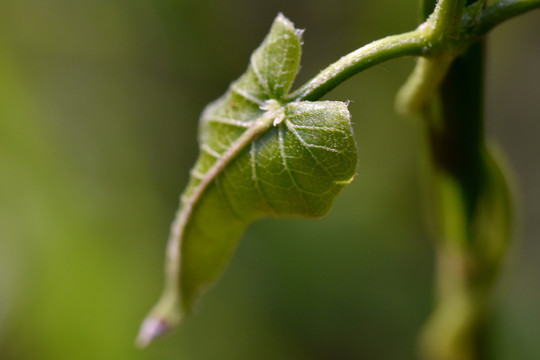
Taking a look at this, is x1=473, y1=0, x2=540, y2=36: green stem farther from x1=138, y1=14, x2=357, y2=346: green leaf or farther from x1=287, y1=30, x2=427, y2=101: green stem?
x1=138, y1=14, x2=357, y2=346: green leaf

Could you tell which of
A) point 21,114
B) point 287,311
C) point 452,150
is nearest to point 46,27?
point 21,114

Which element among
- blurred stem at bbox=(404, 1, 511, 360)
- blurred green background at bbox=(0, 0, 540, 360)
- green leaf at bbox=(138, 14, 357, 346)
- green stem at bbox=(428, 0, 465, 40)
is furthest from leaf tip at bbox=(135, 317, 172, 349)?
blurred green background at bbox=(0, 0, 540, 360)

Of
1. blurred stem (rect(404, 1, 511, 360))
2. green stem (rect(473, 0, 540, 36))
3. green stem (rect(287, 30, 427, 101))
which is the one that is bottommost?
blurred stem (rect(404, 1, 511, 360))

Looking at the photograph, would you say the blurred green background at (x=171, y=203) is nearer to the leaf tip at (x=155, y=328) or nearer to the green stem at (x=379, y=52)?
the leaf tip at (x=155, y=328)

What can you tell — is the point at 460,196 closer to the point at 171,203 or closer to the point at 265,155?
the point at 265,155

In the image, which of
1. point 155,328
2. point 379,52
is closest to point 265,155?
point 379,52

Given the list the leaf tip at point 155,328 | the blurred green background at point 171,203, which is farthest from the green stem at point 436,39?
the blurred green background at point 171,203
